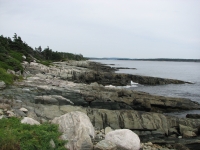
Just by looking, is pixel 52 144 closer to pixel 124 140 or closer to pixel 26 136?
pixel 26 136

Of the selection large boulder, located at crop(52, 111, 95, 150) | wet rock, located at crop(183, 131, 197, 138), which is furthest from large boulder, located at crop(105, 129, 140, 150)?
wet rock, located at crop(183, 131, 197, 138)

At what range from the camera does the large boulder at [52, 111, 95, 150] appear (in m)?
8.63

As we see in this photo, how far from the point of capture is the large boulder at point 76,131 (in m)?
8.63

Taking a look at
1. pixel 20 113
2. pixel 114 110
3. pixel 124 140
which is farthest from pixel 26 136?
pixel 114 110

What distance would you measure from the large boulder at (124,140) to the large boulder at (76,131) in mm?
1076

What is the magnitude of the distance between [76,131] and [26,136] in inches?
90.1

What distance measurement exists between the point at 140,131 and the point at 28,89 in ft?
37.5

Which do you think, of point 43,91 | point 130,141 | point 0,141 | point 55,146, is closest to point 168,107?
point 43,91

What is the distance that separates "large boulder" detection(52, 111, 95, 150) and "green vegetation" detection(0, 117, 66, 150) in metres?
0.46

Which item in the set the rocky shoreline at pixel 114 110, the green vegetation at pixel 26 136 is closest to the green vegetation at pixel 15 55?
the rocky shoreline at pixel 114 110

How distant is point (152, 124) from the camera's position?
53.2 feet

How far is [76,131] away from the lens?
9.24 metres

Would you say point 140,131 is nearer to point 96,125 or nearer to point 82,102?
point 96,125

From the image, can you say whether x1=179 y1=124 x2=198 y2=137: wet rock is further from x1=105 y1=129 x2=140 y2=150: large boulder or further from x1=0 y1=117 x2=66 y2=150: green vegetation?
x1=0 y1=117 x2=66 y2=150: green vegetation
